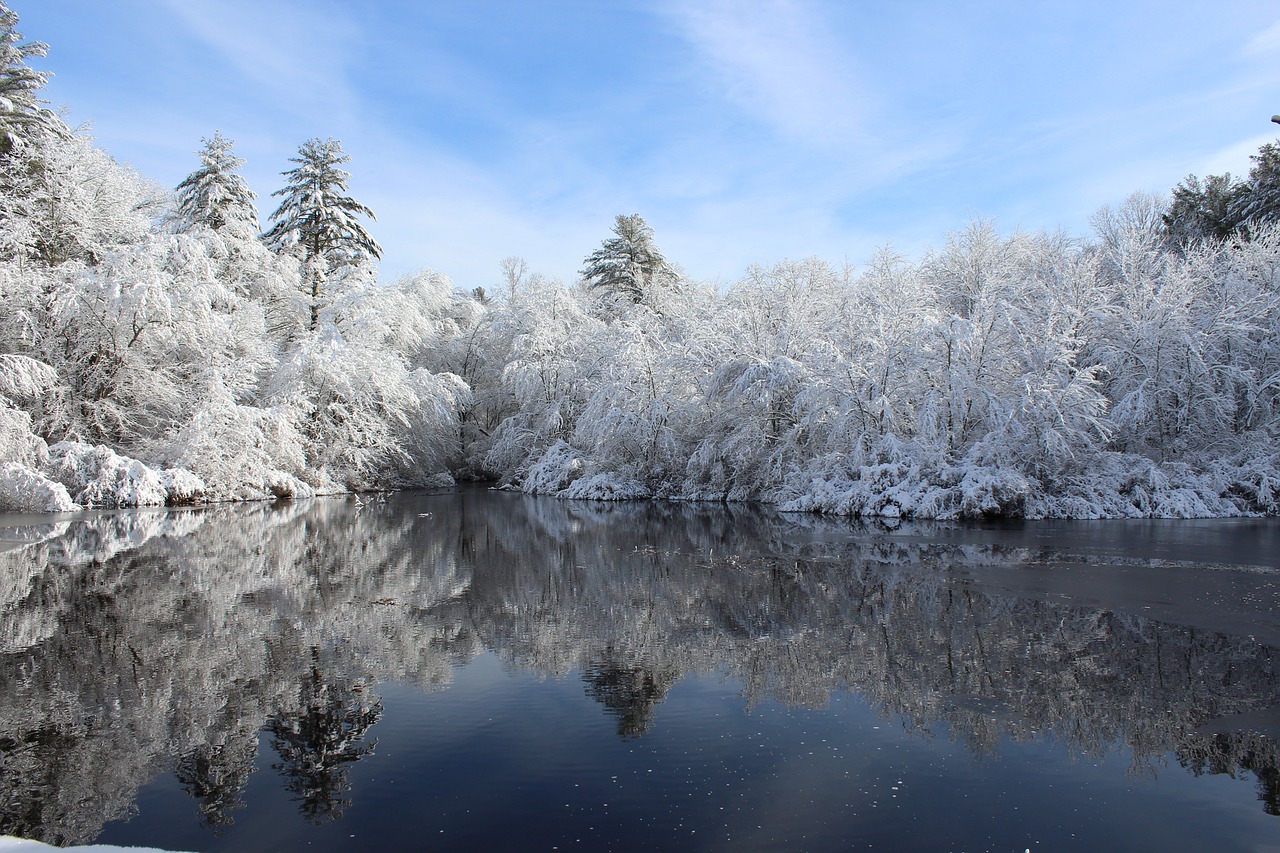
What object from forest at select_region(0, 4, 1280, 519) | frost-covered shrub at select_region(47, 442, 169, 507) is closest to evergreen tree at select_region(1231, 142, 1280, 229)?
forest at select_region(0, 4, 1280, 519)

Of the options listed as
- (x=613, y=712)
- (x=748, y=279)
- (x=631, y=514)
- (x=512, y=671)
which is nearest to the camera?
(x=613, y=712)

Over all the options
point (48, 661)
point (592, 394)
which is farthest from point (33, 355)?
point (48, 661)

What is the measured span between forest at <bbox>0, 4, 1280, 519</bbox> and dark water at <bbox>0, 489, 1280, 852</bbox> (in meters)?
8.35

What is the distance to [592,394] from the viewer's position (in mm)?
30625

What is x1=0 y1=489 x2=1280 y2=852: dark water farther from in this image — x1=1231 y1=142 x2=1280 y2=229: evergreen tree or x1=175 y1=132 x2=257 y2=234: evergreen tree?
x1=1231 y1=142 x2=1280 y2=229: evergreen tree

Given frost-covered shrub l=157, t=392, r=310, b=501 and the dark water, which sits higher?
frost-covered shrub l=157, t=392, r=310, b=501

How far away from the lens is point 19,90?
25172 millimetres

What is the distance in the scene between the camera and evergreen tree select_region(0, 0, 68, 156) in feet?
79.0

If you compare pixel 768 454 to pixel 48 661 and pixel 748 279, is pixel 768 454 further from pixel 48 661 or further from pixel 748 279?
pixel 48 661

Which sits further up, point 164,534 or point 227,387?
point 227,387

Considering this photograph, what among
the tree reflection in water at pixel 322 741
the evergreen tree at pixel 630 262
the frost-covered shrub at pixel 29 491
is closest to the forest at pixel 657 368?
the frost-covered shrub at pixel 29 491

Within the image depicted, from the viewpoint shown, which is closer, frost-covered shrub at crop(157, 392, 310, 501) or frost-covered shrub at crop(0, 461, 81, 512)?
frost-covered shrub at crop(0, 461, 81, 512)

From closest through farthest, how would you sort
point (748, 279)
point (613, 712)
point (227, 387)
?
1. point (613, 712)
2. point (227, 387)
3. point (748, 279)

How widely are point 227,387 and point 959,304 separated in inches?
978
